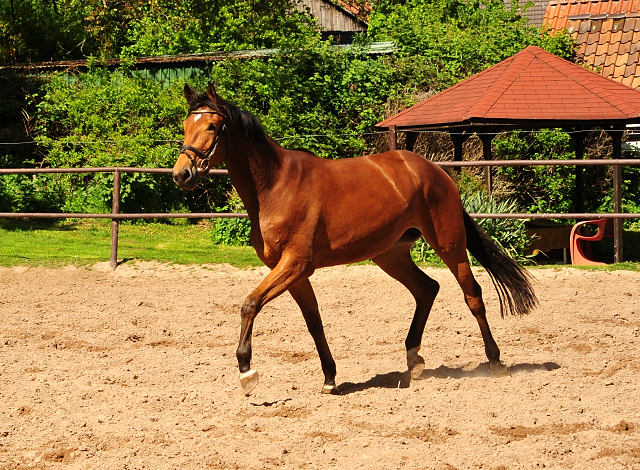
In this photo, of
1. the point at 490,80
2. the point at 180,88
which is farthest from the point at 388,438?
the point at 180,88

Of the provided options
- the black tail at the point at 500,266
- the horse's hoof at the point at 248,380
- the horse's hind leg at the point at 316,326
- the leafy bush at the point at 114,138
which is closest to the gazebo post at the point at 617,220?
the black tail at the point at 500,266

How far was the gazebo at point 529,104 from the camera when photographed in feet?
34.2

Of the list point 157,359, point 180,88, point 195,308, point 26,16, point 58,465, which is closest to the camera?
point 58,465

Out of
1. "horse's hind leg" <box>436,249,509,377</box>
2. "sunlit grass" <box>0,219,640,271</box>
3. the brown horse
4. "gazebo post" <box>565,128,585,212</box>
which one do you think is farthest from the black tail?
"gazebo post" <box>565,128,585,212</box>

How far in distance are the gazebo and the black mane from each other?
5.77m

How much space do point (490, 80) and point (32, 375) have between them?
8.44 meters

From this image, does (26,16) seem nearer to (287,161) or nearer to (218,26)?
(218,26)

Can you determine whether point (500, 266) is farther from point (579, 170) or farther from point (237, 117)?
A: point (579, 170)

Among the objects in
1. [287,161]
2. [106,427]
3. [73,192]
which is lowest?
[73,192]

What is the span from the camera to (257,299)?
15.0ft

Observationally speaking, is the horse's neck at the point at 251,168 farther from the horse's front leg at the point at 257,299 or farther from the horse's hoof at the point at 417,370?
the horse's hoof at the point at 417,370

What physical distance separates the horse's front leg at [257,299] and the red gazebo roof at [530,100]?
245 inches

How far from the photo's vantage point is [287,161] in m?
4.83

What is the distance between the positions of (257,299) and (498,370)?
1.86 m
